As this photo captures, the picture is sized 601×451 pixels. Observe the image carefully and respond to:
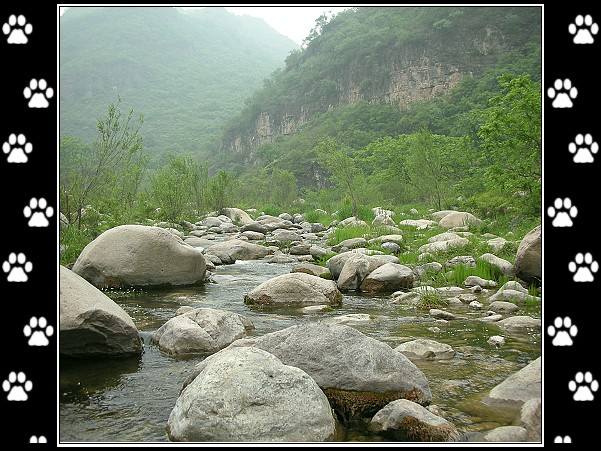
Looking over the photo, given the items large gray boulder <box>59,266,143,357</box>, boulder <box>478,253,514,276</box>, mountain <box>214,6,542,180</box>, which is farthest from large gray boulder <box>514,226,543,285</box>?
mountain <box>214,6,542,180</box>

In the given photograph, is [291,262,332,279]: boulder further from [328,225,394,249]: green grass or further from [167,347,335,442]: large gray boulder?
[167,347,335,442]: large gray boulder

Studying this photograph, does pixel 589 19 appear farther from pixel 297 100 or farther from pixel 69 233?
pixel 297 100

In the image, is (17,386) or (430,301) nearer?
(17,386)

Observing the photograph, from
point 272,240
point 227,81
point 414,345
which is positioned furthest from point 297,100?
point 414,345

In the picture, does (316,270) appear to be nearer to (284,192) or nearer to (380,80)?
(284,192)

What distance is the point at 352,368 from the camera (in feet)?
14.6

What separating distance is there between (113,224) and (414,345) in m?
9.64

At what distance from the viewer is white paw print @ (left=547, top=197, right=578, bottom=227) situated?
2.50 m

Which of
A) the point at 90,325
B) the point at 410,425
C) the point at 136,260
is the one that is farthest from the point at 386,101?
the point at 410,425

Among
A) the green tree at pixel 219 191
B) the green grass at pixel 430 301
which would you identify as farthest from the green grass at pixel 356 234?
the green tree at pixel 219 191

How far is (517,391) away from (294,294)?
504 centimetres

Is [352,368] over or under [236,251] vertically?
under

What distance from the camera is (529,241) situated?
29.9ft

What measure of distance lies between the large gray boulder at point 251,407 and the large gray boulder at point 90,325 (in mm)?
2186
